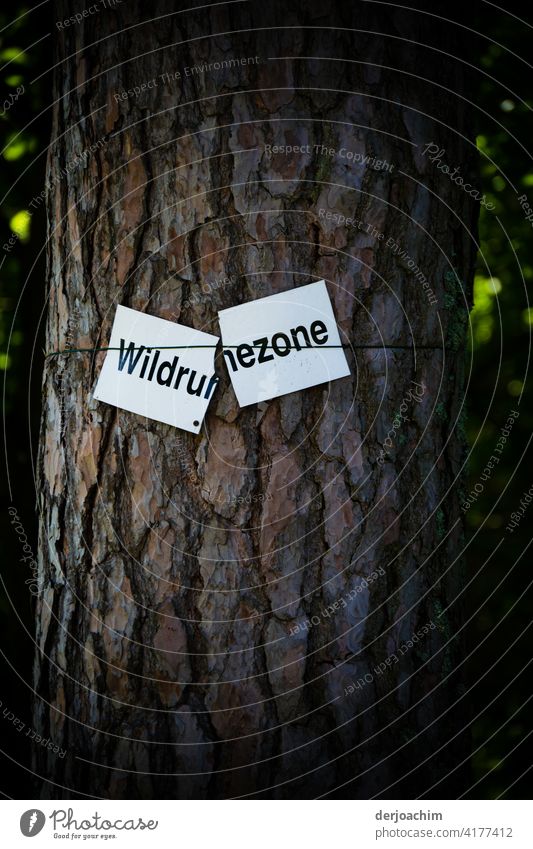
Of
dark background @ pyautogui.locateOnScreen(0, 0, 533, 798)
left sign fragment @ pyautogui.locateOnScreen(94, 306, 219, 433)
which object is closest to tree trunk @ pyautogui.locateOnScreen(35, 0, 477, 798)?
left sign fragment @ pyautogui.locateOnScreen(94, 306, 219, 433)

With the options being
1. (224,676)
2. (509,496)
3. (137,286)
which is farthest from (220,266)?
(509,496)

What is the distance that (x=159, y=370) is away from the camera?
1303 millimetres

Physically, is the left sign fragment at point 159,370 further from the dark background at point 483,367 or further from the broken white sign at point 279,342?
the dark background at point 483,367

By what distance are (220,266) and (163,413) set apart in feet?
0.96

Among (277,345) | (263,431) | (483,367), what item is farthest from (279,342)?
(483,367)

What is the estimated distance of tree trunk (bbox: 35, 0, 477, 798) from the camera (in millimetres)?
1268

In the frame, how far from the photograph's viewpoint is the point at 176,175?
129 cm

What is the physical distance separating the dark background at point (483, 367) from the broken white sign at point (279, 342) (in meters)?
1.07

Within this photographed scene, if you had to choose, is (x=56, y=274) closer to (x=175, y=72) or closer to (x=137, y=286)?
(x=137, y=286)

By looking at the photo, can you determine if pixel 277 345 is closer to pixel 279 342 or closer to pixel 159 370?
pixel 279 342

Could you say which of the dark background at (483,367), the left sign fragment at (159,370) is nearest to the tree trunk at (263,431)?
the left sign fragment at (159,370)

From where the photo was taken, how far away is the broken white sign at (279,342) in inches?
50.0

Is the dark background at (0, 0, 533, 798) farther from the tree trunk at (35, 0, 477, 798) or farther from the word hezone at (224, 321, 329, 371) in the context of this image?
the word hezone at (224, 321, 329, 371)
